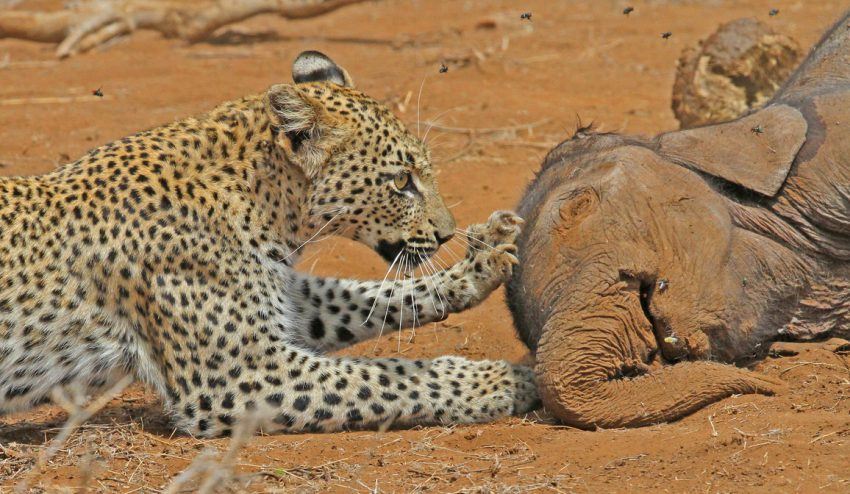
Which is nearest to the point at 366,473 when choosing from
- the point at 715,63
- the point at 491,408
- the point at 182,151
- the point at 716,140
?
the point at 491,408

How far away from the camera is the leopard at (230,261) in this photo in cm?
661

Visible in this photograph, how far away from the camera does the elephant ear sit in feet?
22.4

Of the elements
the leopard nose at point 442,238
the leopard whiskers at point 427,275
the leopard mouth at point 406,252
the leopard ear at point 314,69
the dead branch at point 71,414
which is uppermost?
the leopard ear at point 314,69

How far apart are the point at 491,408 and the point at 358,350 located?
179 cm

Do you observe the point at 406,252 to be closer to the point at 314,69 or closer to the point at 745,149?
the point at 314,69

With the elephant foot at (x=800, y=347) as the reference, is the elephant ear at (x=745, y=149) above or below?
above

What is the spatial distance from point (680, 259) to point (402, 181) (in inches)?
66.3

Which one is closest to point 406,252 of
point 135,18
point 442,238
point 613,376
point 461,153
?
point 442,238

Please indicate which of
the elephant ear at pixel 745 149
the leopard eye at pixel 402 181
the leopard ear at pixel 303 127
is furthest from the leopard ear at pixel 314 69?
the elephant ear at pixel 745 149

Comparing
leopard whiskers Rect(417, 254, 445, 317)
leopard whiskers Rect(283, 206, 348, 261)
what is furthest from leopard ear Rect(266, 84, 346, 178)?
leopard whiskers Rect(417, 254, 445, 317)

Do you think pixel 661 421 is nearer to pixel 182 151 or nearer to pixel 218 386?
pixel 218 386

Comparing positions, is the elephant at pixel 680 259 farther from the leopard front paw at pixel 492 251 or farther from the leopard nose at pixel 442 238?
the leopard nose at pixel 442 238

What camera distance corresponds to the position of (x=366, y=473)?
5.89 meters

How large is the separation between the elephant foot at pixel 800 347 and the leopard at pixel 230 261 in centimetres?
143
